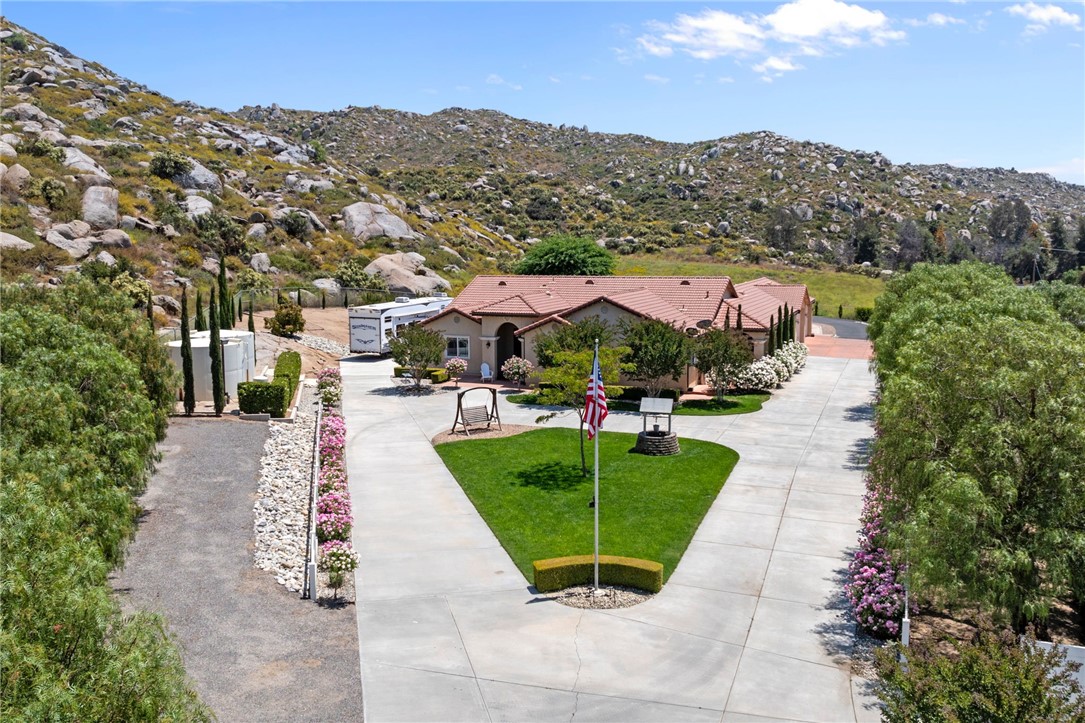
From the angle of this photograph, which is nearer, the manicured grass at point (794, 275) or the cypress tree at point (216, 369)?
the cypress tree at point (216, 369)

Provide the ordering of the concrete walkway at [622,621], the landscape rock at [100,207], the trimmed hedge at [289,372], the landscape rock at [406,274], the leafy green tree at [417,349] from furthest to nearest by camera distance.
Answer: the landscape rock at [406,274], the landscape rock at [100,207], the leafy green tree at [417,349], the trimmed hedge at [289,372], the concrete walkway at [622,621]

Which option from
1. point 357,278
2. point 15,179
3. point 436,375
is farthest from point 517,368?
point 15,179

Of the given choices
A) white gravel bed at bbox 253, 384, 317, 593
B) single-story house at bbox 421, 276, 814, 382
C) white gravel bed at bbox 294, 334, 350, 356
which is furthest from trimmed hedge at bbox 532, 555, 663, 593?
white gravel bed at bbox 294, 334, 350, 356

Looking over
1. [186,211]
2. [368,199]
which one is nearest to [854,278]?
[368,199]

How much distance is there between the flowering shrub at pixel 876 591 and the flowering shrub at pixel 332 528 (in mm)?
10610

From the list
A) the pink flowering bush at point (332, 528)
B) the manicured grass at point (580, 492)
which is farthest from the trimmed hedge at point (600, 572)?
the pink flowering bush at point (332, 528)

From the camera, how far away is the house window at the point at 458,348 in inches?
1673

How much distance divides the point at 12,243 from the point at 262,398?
85.4ft

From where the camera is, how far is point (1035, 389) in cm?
1200

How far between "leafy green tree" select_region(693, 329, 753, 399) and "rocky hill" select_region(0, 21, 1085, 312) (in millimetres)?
32518

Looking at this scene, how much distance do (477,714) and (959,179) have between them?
561 feet

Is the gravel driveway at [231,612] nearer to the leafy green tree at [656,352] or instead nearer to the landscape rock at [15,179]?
the leafy green tree at [656,352]

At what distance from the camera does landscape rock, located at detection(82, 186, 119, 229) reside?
5300 cm

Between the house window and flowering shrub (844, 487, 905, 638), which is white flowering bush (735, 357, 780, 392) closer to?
the house window
